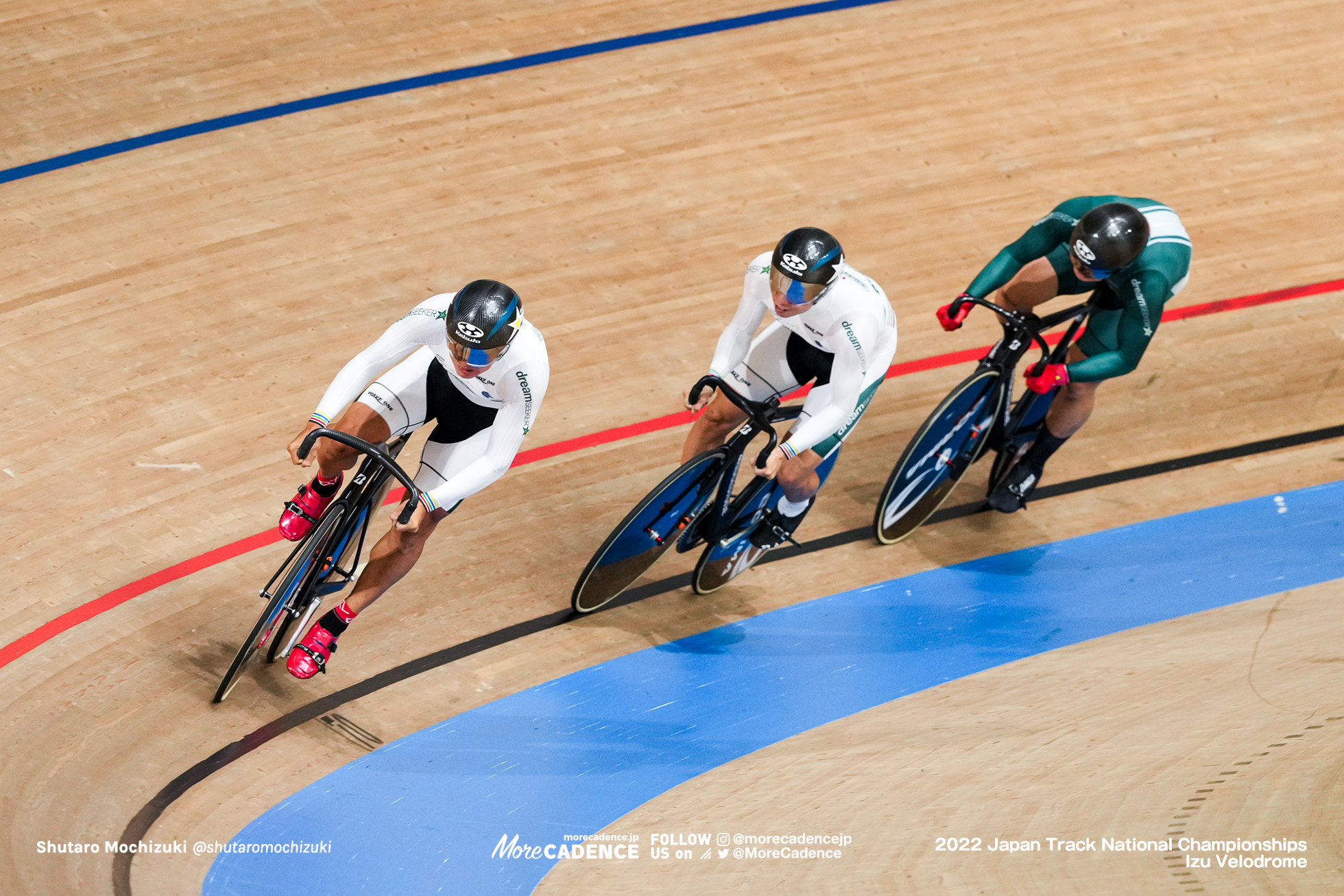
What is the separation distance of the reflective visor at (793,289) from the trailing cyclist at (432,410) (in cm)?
70

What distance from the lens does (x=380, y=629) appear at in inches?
173

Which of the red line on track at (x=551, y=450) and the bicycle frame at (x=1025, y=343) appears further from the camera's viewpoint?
the bicycle frame at (x=1025, y=343)

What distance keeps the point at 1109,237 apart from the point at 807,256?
104cm

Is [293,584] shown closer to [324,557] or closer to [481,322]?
[324,557]

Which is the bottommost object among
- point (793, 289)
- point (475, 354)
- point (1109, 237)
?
point (475, 354)

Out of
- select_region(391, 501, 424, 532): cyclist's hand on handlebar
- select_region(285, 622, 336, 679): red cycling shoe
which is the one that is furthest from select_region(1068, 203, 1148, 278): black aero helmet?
select_region(285, 622, 336, 679): red cycling shoe

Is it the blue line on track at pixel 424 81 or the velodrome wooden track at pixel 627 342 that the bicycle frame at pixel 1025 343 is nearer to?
the velodrome wooden track at pixel 627 342

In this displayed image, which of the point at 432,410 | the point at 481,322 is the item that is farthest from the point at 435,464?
the point at 481,322

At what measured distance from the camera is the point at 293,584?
12.6 feet

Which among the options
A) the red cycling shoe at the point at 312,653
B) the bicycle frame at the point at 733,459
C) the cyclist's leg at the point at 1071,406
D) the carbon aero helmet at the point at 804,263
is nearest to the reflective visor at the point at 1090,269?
the cyclist's leg at the point at 1071,406

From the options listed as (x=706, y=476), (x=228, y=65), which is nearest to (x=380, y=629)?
(x=706, y=476)

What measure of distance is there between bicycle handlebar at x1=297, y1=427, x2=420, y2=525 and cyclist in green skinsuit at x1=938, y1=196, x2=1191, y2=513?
6.42ft

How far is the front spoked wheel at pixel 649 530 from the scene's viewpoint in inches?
170

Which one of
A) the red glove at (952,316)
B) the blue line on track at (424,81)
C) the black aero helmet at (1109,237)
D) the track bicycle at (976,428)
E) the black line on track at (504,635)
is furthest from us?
the blue line on track at (424,81)
